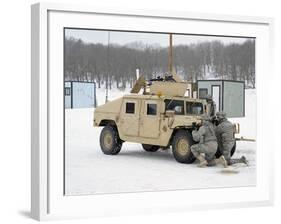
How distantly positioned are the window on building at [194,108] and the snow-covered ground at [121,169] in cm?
37

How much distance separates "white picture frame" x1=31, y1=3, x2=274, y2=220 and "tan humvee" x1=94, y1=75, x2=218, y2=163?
41 cm

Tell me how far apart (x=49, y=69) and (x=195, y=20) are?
131 centimetres

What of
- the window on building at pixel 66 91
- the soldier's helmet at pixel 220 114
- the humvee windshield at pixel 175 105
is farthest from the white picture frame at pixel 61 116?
the humvee windshield at pixel 175 105

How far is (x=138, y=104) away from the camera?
19.1 feet

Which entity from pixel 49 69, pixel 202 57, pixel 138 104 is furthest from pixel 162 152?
pixel 49 69

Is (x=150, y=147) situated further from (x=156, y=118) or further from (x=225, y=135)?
(x=225, y=135)

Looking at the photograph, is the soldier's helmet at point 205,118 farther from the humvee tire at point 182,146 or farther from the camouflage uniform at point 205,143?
the humvee tire at point 182,146

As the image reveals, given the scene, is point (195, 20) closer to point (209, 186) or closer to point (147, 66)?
point (147, 66)

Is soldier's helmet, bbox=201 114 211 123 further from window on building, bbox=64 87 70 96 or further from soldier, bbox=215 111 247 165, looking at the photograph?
window on building, bbox=64 87 70 96

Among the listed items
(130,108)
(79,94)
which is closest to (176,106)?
(130,108)

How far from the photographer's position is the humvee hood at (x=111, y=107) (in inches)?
222

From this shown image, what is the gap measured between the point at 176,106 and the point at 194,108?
154mm

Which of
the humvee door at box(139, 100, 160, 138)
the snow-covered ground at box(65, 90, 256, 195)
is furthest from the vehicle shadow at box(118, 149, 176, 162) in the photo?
the humvee door at box(139, 100, 160, 138)

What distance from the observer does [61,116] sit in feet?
17.4
